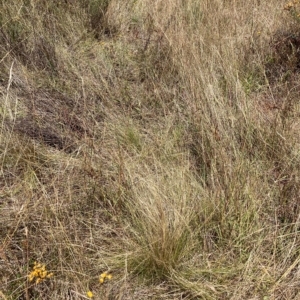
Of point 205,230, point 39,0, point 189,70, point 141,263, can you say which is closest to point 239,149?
point 205,230

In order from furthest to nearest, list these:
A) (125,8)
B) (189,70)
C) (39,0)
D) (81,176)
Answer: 1. (125,8)
2. (39,0)
3. (189,70)
4. (81,176)

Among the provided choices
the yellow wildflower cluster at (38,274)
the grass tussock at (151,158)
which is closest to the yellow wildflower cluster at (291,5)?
the grass tussock at (151,158)

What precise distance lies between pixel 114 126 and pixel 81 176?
1.51 feet

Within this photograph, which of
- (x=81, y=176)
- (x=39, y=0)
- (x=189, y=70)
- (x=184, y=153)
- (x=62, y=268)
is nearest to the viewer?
(x=62, y=268)

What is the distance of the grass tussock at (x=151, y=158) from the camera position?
149cm

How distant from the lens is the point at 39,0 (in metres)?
3.03

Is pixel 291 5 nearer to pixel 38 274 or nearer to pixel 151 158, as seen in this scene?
pixel 151 158

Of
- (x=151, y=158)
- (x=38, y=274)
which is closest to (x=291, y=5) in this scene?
(x=151, y=158)

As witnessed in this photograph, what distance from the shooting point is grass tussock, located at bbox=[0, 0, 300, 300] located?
149cm

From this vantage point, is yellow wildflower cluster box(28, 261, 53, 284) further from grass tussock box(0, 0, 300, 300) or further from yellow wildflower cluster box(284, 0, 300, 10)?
yellow wildflower cluster box(284, 0, 300, 10)

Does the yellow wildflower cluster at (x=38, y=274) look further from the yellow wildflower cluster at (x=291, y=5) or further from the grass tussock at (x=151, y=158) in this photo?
the yellow wildflower cluster at (x=291, y=5)

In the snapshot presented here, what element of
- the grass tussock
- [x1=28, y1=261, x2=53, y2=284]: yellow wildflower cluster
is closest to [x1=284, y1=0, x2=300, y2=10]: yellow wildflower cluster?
the grass tussock

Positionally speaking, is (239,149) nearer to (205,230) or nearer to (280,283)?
(205,230)

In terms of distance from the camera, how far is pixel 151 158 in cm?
198
